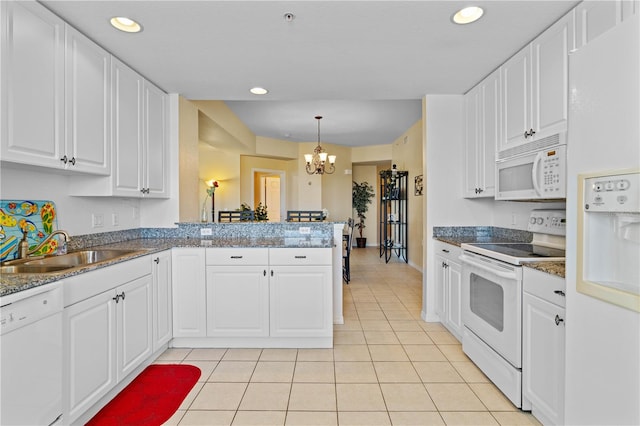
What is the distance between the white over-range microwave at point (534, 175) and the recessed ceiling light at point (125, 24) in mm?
2681

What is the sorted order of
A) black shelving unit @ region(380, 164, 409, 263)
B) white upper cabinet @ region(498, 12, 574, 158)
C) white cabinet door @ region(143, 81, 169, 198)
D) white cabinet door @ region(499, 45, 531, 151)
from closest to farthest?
white upper cabinet @ region(498, 12, 574, 158), white cabinet door @ region(499, 45, 531, 151), white cabinet door @ region(143, 81, 169, 198), black shelving unit @ region(380, 164, 409, 263)

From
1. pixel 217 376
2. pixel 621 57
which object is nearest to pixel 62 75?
pixel 217 376

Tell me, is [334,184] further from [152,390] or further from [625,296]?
[625,296]

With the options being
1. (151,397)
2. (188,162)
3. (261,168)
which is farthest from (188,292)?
(261,168)

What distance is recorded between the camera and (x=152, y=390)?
2182 millimetres

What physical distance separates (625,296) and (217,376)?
2.32 metres

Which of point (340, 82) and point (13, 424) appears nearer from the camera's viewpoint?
point (13, 424)

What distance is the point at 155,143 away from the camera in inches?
122

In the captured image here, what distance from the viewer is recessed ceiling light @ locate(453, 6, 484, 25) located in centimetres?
193

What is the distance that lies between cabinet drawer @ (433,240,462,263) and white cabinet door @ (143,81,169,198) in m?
2.75

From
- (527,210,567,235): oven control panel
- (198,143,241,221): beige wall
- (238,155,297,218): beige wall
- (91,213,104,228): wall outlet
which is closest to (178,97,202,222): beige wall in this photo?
(91,213,104,228): wall outlet

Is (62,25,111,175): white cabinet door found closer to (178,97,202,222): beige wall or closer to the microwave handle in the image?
(178,97,202,222): beige wall

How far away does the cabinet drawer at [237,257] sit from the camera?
276cm

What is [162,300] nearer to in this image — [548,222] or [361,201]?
[548,222]
